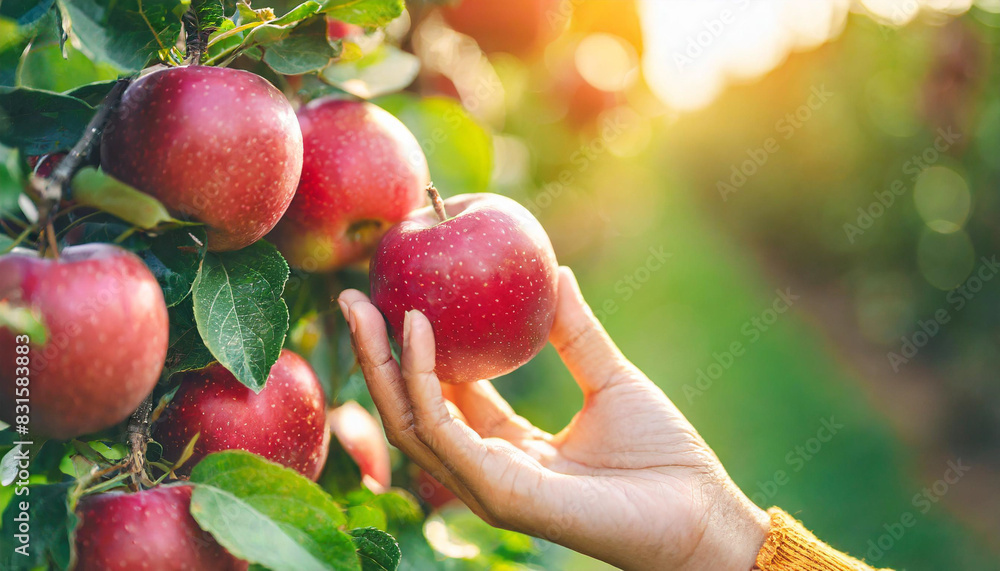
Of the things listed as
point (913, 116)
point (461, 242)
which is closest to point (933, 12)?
point (913, 116)

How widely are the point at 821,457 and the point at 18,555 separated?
4.16 meters

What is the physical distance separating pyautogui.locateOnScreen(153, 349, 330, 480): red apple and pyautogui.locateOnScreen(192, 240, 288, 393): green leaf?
78 mm

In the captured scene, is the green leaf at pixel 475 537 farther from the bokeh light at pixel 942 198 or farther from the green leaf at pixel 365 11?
the bokeh light at pixel 942 198

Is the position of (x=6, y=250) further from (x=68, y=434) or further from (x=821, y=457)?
(x=821, y=457)

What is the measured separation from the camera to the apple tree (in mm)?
452

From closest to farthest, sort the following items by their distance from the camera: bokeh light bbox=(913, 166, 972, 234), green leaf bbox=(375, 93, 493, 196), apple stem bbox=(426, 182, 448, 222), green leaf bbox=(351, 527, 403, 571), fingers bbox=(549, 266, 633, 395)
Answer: green leaf bbox=(351, 527, 403, 571)
apple stem bbox=(426, 182, 448, 222)
fingers bbox=(549, 266, 633, 395)
green leaf bbox=(375, 93, 493, 196)
bokeh light bbox=(913, 166, 972, 234)

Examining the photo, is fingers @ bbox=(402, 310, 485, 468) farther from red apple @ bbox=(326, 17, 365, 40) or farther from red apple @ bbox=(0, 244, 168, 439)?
red apple @ bbox=(326, 17, 365, 40)

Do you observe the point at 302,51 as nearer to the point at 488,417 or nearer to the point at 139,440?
the point at 139,440

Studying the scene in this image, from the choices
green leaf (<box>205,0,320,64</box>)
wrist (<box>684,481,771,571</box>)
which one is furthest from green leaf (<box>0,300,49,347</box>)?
wrist (<box>684,481,771,571</box>)

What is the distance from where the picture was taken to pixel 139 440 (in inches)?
22.2

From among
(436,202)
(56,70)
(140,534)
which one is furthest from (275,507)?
(56,70)

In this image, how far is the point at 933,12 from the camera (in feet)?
15.9

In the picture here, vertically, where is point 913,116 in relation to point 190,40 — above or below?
above

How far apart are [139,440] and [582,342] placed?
0.70m
